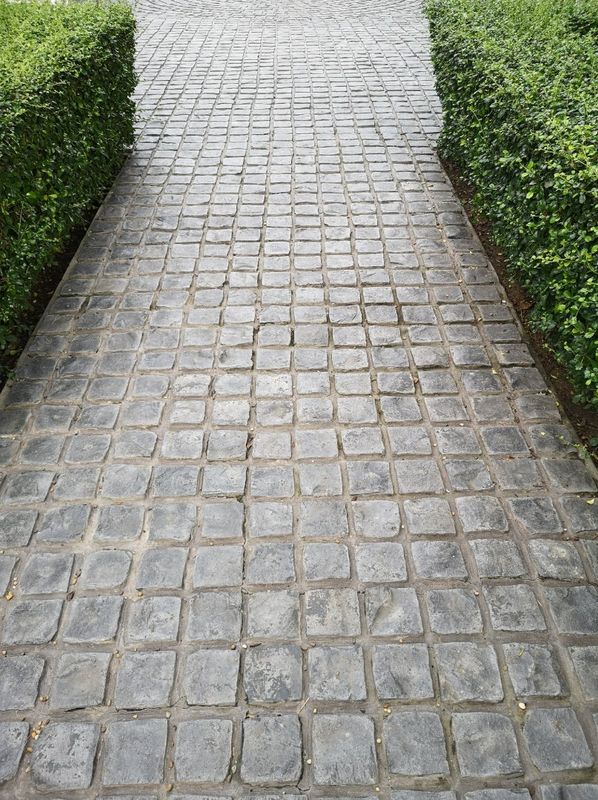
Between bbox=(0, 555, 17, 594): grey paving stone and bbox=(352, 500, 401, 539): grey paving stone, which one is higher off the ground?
bbox=(352, 500, 401, 539): grey paving stone

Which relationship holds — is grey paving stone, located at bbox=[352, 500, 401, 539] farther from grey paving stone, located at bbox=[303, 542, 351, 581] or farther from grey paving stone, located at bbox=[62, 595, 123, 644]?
grey paving stone, located at bbox=[62, 595, 123, 644]

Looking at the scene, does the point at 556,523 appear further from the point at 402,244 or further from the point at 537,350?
the point at 402,244

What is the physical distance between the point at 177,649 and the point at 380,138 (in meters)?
7.01

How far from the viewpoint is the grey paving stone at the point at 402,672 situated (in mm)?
2801

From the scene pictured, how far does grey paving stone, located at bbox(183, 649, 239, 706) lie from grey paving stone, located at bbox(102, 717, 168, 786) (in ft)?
0.59

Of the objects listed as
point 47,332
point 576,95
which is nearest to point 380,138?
point 576,95

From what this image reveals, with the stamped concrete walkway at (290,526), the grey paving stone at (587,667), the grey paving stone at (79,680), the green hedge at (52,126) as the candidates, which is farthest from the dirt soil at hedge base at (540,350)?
the green hedge at (52,126)

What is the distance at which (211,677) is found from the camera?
2852 mm

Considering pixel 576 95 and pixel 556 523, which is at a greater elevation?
pixel 576 95

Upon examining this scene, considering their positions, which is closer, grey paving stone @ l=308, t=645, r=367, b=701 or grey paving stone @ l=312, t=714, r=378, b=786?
grey paving stone @ l=312, t=714, r=378, b=786

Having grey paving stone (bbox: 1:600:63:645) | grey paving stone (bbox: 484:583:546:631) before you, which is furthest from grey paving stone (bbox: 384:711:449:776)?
grey paving stone (bbox: 1:600:63:645)

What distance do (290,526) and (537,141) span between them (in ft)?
10.5

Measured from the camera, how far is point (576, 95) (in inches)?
185

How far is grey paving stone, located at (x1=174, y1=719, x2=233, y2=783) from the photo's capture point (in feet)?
8.33
